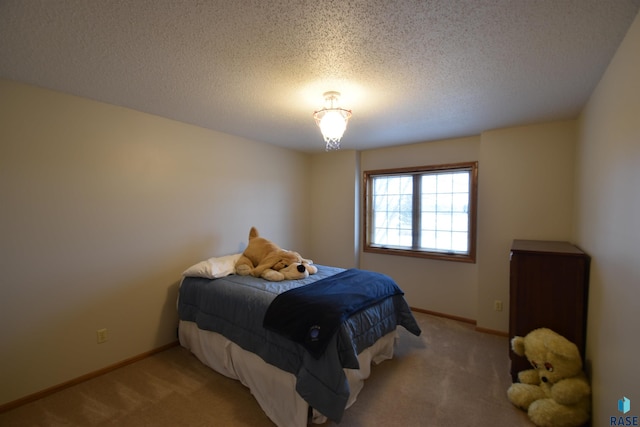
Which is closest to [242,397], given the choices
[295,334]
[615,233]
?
[295,334]

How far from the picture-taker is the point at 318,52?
1562mm

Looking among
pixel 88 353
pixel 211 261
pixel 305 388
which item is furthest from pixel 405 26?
pixel 88 353

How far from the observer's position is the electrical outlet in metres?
2.37

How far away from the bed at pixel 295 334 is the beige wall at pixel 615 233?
4.28 ft

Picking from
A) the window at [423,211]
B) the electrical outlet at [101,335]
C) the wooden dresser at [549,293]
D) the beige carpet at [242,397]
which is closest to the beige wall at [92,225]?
the electrical outlet at [101,335]

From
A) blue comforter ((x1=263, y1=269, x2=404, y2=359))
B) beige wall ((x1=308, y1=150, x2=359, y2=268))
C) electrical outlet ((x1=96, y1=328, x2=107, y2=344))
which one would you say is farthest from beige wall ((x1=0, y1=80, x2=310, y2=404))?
beige wall ((x1=308, y1=150, x2=359, y2=268))

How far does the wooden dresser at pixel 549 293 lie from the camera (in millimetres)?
2012

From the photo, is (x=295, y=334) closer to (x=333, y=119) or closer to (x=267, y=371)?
(x=267, y=371)

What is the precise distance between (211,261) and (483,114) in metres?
3.04

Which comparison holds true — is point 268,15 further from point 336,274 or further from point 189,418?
point 189,418

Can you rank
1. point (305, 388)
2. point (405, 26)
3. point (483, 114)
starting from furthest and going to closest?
point (483, 114) < point (305, 388) < point (405, 26)

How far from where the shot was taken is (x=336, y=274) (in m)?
2.78

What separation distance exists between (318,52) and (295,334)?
69.5 inches

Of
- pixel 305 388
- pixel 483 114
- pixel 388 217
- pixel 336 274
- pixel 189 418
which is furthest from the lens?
pixel 388 217
